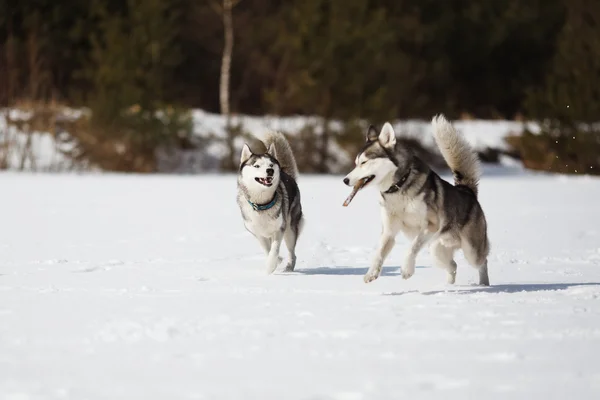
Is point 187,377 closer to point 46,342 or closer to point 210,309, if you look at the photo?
point 46,342

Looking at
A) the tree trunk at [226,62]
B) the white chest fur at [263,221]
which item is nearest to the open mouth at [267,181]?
the white chest fur at [263,221]

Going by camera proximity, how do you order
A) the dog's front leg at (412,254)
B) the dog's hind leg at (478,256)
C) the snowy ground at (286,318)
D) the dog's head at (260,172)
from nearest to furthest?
the snowy ground at (286,318) < the dog's front leg at (412,254) < the dog's hind leg at (478,256) < the dog's head at (260,172)

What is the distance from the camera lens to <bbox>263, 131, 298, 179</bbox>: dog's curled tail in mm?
8625

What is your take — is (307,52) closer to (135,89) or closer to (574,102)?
(135,89)

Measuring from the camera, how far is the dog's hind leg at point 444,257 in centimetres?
690

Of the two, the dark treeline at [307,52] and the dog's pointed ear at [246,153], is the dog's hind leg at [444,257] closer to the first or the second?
the dog's pointed ear at [246,153]

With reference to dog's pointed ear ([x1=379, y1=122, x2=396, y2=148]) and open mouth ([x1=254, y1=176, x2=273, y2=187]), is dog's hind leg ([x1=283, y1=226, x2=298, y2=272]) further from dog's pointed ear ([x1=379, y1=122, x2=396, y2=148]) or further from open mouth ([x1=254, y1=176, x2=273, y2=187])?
dog's pointed ear ([x1=379, y1=122, x2=396, y2=148])

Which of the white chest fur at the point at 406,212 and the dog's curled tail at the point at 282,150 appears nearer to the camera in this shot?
the white chest fur at the point at 406,212

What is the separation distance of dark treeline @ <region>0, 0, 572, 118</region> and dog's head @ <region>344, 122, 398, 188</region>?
14447mm

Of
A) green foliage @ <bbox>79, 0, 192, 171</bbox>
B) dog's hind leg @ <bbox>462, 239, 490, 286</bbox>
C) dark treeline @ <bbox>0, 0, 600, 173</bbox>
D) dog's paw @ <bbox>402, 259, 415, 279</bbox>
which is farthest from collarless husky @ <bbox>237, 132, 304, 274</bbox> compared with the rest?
green foliage @ <bbox>79, 0, 192, 171</bbox>

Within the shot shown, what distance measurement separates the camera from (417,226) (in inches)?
262

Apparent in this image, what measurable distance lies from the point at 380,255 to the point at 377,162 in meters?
0.64

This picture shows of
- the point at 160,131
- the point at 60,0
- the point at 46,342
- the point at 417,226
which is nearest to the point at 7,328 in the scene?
the point at 46,342

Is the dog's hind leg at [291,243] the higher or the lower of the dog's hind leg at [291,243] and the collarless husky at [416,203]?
the lower
